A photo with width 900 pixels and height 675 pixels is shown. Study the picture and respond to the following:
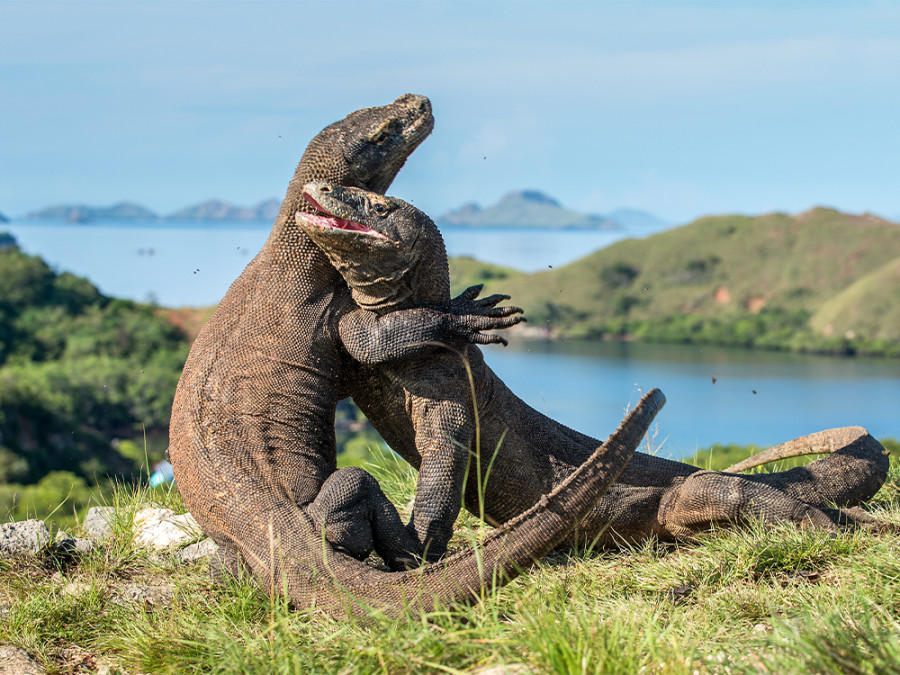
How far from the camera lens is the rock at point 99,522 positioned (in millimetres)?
7830

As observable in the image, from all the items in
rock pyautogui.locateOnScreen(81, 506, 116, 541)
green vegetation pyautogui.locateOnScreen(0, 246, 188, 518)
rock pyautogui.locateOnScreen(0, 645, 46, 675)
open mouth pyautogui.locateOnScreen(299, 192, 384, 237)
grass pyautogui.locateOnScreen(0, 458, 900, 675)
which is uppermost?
open mouth pyautogui.locateOnScreen(299, 192, 384, 237)

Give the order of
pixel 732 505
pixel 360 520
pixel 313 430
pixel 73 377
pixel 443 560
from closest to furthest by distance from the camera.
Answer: pixel 443 560 → pixel 360 520 → pixel 313 430 → pixel 732 505 → pixel 73 377

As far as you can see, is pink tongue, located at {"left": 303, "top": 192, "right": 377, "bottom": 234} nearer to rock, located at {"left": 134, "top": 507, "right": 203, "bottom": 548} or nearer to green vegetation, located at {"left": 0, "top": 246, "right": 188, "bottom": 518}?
rock, located at {"left": 134, "top": 507, "right": 203, "bottom": 548}

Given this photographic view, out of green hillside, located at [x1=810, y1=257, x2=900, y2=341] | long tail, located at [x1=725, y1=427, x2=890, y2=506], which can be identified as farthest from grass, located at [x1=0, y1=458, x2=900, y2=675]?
green hillside, located at [x1=810, y1=257, x2=900, y2=341]

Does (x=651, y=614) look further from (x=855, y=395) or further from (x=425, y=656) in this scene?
(x=855, y=395)

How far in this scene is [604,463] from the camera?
16.6ft

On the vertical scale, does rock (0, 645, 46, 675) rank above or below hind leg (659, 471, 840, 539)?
below

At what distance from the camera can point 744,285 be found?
115m

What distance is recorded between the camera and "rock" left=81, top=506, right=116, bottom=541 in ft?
25.7

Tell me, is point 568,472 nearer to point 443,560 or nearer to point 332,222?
point 443,560

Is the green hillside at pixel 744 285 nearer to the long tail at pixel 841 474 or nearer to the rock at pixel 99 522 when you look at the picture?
the rock at pixel 99 522

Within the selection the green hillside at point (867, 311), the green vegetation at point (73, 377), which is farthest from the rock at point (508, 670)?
the green hillside at point (867, 311)

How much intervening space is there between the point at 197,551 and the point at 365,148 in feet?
11.8

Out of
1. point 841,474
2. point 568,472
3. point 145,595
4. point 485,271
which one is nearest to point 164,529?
point 145,595
